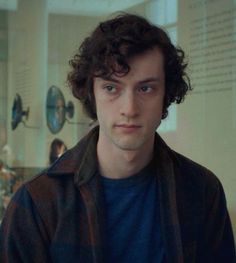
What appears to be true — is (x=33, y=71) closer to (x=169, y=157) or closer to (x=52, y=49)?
(x=52, y=49)

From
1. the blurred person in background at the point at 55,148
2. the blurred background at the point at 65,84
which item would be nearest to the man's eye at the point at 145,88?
the blurred background at the point at 65,84

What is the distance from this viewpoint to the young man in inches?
50.3

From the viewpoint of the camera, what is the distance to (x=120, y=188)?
1.34 m

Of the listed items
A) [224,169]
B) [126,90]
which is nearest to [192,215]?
[126,90]

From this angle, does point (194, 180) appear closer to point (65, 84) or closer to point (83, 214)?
point (83, 214)

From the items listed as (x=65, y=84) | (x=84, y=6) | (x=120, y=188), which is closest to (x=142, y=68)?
(x=120, y=188)

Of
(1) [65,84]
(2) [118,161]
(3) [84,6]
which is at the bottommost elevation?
(2) [118,161]

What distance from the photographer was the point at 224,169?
1.91 m

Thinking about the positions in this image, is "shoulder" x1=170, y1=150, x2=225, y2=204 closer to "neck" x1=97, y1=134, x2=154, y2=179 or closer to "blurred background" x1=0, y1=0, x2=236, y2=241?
"neck" x1=97, y1=134, x2=154, y2=179

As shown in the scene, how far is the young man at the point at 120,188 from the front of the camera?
4.19 feet

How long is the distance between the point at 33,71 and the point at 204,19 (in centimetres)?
156

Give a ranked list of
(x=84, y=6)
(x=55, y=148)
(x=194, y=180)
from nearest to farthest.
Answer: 1. (x=194, y=180)
2. (x=84, y=6)
3. (x=55, y=148)

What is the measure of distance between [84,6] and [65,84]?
1.52 feet

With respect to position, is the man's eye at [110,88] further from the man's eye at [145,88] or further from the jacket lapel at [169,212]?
the jacket lapel at [169,212]
